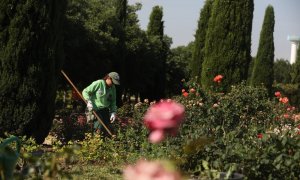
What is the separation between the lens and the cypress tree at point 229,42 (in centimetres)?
1709

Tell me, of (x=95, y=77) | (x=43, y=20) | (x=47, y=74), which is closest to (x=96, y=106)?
(x=47, y=74)

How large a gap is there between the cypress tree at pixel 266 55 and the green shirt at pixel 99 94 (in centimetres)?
2059

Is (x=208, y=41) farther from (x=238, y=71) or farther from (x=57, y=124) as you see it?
(x=57, y=124)

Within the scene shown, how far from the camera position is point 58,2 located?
346 inches

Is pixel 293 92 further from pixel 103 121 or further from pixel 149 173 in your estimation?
pixel 149 173

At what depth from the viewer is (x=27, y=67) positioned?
8203 mm

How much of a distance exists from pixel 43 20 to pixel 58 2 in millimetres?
557

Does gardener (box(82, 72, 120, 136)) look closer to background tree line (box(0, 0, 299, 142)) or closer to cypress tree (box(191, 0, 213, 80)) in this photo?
background tree line (box(0, 0, 299, 142))

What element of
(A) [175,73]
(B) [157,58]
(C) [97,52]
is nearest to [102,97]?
(C) [97,52]

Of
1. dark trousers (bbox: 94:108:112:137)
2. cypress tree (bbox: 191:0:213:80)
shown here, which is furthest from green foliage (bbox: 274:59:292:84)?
dark trousers (bbox: 94:108:112:137)

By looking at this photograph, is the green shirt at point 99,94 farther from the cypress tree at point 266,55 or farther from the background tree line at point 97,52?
the cypress tree at point 266,55

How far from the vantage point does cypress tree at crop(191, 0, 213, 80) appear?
25.9 m

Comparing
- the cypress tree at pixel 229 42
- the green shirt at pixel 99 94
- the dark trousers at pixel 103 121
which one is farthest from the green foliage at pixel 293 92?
the green shirt at pixel 99 94

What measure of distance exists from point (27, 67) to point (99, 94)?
1.22 m
